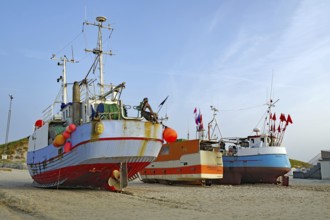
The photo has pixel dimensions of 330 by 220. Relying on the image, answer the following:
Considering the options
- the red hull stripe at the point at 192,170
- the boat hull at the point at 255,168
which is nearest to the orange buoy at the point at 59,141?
the red hull stripe at the point at 192,170

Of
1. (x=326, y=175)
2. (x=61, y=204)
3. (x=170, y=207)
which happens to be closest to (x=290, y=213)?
(x=170, y=207)

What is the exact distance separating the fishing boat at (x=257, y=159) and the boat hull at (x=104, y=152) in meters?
11.8

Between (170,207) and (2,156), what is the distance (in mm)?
53570

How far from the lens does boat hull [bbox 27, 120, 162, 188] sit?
647 inches

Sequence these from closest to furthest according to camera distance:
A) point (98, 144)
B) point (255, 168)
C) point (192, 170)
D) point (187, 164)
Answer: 1. point (98, 144)
2. point (192, 170)
3. point (187, 164)
4. point (255, 168)

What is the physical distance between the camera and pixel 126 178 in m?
17.4

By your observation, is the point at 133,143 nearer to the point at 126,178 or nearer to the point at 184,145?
the point at 126,178

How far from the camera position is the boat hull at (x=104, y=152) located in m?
16.4

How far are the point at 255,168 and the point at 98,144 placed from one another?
1489 centimetres

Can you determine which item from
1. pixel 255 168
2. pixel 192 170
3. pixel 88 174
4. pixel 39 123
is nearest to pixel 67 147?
pixel 88 174

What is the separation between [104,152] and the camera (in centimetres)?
1641

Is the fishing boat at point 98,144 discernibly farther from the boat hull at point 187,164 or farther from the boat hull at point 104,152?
the boat hull at point 187,164

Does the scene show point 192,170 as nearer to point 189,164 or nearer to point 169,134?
point 189,164

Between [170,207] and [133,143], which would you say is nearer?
[170,207]
